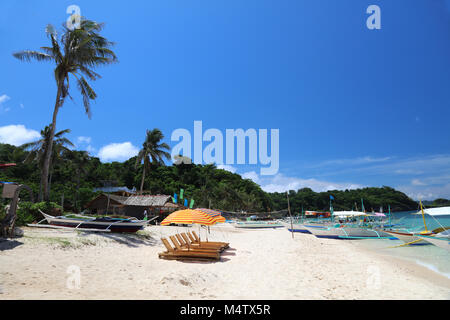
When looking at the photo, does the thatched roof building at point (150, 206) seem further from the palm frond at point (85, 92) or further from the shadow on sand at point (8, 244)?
the shadow on sand at point (8, 244)

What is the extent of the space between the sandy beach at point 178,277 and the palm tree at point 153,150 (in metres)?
26.0

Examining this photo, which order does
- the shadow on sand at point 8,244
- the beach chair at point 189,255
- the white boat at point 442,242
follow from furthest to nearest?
the white boat at point 442,242
the beach chair at point 189,255
the shadow on sand at point 8,244

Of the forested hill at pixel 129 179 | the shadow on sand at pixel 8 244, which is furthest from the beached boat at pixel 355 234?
the shadow on sand at pixel 8 244

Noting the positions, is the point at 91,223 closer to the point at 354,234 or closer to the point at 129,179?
the point at 354,234

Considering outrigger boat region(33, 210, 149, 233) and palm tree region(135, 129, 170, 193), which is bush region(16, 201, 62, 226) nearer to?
outrigger boat region(33, 210, 149, 233)

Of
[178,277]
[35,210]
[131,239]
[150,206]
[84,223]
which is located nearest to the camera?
[178,277]

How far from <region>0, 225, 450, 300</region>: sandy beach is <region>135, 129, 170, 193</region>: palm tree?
26031 millimetres

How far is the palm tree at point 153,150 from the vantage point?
115ft

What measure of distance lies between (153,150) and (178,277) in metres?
31.6

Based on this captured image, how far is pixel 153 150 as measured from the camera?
35.4 meters

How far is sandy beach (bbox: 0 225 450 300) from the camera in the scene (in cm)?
489

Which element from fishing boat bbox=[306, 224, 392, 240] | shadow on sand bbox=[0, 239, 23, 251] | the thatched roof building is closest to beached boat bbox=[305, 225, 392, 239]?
fishing boat bbox=[306, 224, 392, 240]

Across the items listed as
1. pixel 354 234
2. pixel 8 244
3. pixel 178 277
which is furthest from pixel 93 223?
pixel 354 234
